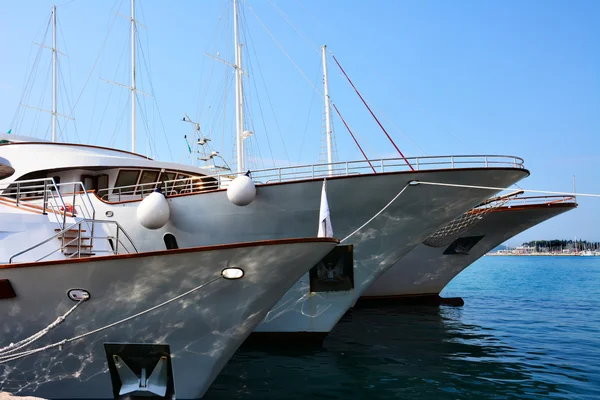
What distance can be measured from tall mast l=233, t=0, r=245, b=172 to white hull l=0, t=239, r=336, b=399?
8.59m

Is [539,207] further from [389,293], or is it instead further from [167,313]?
[167,313]

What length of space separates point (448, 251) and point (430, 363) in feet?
31.1

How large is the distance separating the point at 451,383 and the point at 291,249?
14.3ft

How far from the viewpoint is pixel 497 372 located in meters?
8.87

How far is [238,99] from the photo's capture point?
15414mm

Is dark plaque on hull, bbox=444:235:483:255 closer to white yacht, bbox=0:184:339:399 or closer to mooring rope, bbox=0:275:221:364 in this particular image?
white yacht, bbox=0:184:339:399

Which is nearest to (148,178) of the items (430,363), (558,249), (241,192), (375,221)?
(241,192)

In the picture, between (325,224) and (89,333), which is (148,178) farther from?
(89,333)

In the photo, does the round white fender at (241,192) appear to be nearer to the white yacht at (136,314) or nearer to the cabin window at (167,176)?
the white yacht at (136,314)

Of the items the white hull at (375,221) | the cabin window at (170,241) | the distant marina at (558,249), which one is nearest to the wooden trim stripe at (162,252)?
the white hull at (375,221)

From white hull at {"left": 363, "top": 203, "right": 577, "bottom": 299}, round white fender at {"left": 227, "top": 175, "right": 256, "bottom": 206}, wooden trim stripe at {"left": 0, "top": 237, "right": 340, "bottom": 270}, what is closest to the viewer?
wooden trim stripe at {"left": 0, "top": 237, "right": 340, "bottom": 270}

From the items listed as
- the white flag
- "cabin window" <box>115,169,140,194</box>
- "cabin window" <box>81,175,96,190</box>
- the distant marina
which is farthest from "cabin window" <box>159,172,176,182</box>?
the distant marina

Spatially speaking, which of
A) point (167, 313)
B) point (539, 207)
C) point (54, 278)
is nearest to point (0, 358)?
point (54, 278)

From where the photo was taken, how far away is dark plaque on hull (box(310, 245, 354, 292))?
11102mm
